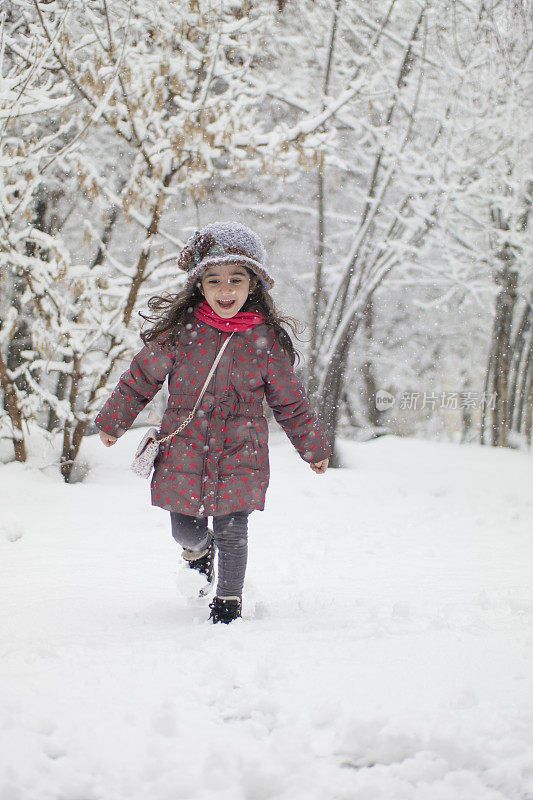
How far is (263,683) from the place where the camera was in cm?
178

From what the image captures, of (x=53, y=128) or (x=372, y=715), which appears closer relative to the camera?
(x=372, y=715)

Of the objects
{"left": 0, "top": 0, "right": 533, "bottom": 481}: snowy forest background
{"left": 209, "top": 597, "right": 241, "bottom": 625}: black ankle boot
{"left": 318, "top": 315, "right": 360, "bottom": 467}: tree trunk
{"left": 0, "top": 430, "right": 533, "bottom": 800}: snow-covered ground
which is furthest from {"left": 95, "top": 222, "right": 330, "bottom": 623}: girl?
{"left": 318, "top": 315, "right": 360, "bottom": 467}: tree trunk

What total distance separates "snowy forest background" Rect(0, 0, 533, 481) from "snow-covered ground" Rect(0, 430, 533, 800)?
1564mm

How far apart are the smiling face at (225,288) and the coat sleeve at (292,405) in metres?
0.25

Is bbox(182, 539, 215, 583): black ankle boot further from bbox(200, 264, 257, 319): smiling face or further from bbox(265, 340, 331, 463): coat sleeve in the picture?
bbox(200, 264, 257, 319): smiling face

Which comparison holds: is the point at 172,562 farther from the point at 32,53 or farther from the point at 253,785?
the point at 32,53

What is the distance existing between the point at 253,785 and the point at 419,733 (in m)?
0.43

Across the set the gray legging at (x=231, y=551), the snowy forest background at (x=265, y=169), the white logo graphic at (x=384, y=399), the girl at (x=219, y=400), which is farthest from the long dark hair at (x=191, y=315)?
the white logo graphic at (x=384, y=399)

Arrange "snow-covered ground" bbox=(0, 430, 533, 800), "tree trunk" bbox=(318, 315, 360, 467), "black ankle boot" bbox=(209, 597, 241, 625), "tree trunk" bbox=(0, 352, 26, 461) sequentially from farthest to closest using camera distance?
"tree trunk" bbox=(318, 315, 360, 467), "tree trunk" bbox=(0, 352, 26, 461), "black ankle boot" bbox=(209, 597, 241, 625), "snow-covered ground" bbox=(0, 430, 533, 800)

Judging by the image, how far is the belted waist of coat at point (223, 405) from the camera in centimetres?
256

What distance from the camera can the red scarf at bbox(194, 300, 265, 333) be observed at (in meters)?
2.62

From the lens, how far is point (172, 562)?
4.18m

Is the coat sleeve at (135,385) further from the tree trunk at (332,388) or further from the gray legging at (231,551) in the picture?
the tree trunk at (332,388)

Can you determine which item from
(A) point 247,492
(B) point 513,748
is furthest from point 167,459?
(B) point 513,748
